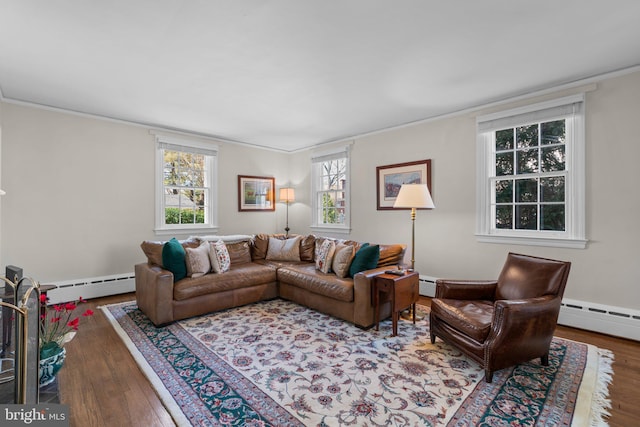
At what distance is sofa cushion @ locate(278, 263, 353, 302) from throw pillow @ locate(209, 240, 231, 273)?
0.71 m

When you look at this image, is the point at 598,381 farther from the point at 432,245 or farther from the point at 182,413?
the point at 182,413

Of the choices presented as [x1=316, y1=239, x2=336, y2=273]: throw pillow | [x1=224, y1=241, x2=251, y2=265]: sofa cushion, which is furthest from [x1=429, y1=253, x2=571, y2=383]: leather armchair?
[x1=224, y1=241, x2=251, y2=265]: sofa cushion

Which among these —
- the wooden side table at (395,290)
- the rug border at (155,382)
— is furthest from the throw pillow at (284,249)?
the rug border at (155,382)

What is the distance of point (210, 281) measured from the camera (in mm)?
3428

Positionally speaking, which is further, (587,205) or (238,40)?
(587,205)

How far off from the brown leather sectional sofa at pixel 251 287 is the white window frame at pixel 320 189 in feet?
3.60

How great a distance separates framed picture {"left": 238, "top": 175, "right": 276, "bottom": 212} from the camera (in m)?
5.59

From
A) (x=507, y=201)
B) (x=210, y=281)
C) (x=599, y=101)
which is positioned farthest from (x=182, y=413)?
(x=599, y=101)

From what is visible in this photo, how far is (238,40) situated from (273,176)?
12.7 feet

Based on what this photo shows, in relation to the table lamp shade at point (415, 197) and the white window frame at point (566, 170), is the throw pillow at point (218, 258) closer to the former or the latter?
the table lamp shade at point (415, 197)

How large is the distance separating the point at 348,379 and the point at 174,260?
2.23 meters

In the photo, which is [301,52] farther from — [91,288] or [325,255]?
[91,288]

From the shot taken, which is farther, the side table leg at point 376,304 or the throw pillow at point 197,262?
the throw pillow at point 197,262

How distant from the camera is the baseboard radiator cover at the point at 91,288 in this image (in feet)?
12.4
